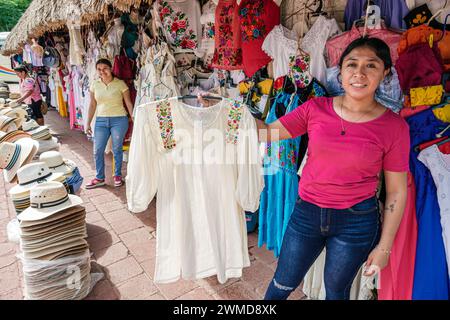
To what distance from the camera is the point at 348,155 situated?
139cm

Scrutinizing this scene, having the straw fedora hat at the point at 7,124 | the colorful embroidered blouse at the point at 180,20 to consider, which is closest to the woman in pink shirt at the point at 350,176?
the colorful embroidered blouse at the point at 180,20

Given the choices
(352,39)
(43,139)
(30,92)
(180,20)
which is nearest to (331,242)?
(352,39)

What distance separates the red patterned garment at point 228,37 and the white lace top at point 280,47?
0.29 meters

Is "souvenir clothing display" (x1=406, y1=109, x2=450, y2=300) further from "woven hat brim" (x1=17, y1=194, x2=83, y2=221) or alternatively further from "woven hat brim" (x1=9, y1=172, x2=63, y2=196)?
"woven hat brim" (x1=9, y1=172, x2=63, y2=196)

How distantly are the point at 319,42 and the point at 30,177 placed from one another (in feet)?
8.24

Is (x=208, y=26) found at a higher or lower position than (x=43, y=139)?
higher

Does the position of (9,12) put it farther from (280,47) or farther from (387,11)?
(387,11)

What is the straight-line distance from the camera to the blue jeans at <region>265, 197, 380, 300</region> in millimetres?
1471

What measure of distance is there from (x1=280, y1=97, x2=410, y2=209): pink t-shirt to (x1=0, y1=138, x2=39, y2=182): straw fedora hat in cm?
267

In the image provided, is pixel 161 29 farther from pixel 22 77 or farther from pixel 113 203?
pixel 22 77

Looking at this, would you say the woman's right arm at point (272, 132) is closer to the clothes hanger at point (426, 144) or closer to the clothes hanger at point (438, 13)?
the clothes hanger at point (426, 144)

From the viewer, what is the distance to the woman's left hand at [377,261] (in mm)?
1476

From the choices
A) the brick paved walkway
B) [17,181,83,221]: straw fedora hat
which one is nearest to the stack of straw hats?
the brick paved walkway
